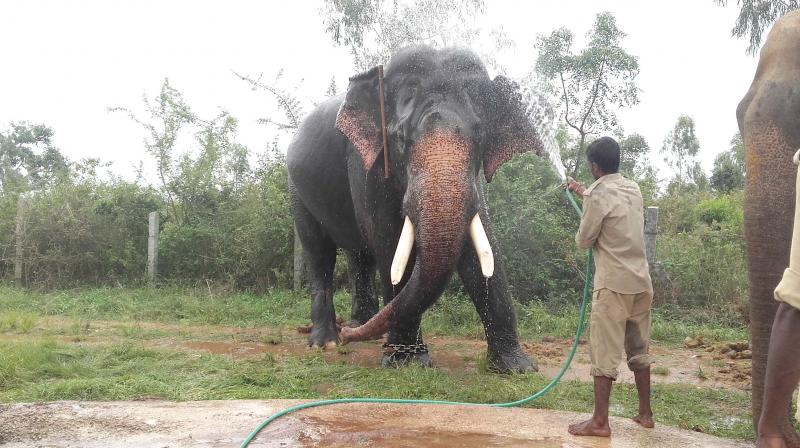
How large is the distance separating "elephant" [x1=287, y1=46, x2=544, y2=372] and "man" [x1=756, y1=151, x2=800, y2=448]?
1985 mm

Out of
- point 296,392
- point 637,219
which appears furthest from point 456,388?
point 637,219

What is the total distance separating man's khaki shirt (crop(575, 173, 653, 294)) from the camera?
3486mm

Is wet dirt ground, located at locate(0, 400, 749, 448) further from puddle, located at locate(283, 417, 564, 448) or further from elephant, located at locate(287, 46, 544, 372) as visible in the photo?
elephant, located at locate(287, 46, 544, 372)

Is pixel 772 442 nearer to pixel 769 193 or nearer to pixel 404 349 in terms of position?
pixel 769 193

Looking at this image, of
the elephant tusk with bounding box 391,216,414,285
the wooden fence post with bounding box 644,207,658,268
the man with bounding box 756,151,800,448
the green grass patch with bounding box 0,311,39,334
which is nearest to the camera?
the man with bounding box 756,151,800,448

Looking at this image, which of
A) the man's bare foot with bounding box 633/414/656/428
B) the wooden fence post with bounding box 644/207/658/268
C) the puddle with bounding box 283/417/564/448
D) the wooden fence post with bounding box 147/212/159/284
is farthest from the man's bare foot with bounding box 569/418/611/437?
the wooden fence post with bounding box 147/212/159/284

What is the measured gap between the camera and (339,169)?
6.68 meters

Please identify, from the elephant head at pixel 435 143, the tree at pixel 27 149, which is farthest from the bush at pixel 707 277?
the tree at pixel 27 149

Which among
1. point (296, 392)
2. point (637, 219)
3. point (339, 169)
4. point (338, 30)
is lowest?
point (296, 392)

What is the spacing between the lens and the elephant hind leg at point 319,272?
22.9ft

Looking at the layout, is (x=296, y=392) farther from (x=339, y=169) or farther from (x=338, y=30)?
(x=338, y=30)

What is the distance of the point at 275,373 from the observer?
5.18m

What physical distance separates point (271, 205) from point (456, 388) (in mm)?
7266

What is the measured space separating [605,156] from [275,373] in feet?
9.41
